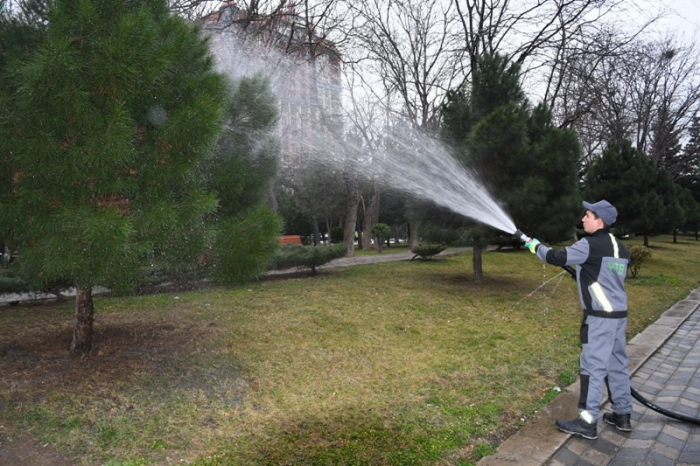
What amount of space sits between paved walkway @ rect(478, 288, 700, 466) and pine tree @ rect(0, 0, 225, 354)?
3277 mm

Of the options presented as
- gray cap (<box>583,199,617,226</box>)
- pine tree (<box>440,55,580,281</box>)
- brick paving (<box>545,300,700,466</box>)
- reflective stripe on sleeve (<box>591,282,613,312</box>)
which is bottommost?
brick paving (<box>545,300,700,466</box>)

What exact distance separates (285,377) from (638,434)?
123 inches

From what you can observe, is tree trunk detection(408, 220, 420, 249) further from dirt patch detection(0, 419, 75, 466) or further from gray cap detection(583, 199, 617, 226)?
dirt patch detection(0, 419, 75, 466)

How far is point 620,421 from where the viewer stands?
3949 mm

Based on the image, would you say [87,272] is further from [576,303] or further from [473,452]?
[576,303]

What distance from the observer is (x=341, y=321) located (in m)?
7.39

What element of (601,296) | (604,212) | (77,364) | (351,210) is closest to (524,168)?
(604,212)

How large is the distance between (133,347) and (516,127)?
27.0 feet

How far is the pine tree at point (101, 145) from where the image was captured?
3.97m

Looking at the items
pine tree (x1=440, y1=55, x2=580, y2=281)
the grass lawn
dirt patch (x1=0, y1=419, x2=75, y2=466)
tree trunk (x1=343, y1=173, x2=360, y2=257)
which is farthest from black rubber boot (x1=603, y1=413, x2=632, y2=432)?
tree trunk (x1=343, y1=173, x2=360, y2=257)

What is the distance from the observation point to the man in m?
3.78

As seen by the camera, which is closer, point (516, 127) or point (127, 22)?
point (127, 22)

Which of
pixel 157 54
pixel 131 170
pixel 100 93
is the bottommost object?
pixel 131 170

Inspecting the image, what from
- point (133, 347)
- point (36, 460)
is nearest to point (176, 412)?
point (36, 460)
